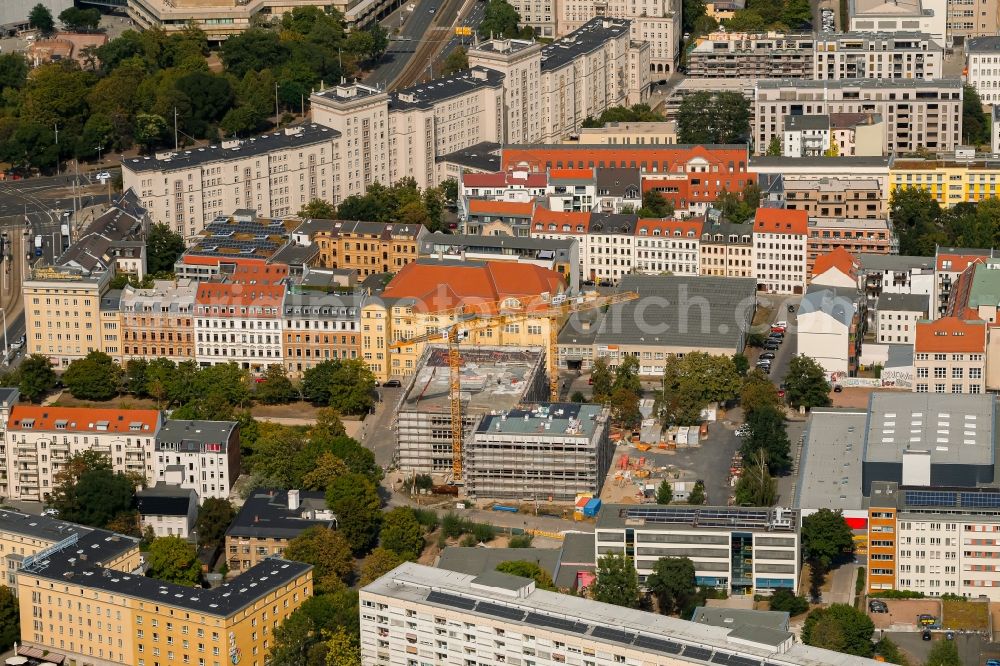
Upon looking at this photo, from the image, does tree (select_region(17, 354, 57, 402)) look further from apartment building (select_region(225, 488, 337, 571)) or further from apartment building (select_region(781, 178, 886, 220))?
apartment building (select_region(781, 178, 886, 220))

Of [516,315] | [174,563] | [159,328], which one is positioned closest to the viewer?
[174,563]

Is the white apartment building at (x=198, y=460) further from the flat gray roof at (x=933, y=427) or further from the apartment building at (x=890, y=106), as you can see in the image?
the apartment building at (x=890, y=106)

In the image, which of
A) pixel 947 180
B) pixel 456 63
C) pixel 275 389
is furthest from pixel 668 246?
pixel 456 63

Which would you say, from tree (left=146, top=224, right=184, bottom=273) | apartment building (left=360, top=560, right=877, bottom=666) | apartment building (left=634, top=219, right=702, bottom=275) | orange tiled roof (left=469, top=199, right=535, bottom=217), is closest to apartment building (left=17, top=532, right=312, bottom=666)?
apartment building (left=360, top=560, right=877, bottom=666)

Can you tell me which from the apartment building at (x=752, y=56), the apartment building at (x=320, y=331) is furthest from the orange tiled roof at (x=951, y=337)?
the apartment building at (x=752, y=56)

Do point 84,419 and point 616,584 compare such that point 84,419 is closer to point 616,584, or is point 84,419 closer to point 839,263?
point 616,584

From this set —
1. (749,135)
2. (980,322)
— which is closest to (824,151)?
(749,135)
